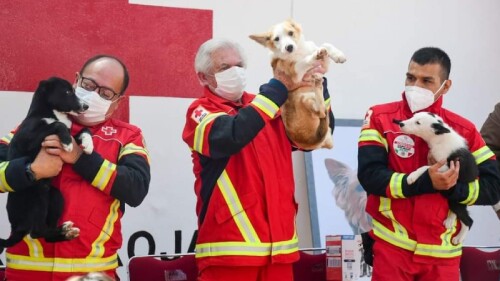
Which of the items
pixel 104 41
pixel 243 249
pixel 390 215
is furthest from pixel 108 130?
pixel 390 215

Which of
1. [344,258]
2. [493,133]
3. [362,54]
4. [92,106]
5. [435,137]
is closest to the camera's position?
[92,106]

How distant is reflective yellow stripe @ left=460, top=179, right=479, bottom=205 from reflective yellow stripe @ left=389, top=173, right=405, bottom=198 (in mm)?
262

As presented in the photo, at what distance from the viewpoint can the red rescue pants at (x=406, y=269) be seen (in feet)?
9.71

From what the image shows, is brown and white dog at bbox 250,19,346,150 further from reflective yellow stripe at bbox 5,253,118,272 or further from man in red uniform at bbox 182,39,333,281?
reflective yellow stripe at bbox 5,253,118,272

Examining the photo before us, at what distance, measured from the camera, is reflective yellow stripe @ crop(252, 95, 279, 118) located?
270 cm

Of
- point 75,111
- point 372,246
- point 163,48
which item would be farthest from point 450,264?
point 163,48

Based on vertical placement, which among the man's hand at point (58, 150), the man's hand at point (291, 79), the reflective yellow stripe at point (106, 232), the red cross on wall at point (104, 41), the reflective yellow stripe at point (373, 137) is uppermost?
the red cross on wall at point (104, 41)

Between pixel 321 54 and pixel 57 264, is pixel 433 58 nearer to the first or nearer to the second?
pixel 321 54

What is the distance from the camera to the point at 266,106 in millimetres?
2703

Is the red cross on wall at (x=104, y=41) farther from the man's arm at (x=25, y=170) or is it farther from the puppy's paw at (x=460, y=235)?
the puppy's paw at (x=460, y=235)

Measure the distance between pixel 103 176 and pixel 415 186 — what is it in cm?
116

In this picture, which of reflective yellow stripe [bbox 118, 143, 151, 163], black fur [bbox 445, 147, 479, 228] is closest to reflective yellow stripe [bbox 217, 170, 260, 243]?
reflective yellow stripe [bbox 118, 143, 151, 163]

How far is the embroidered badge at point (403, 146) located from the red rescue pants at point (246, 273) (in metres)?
0.66

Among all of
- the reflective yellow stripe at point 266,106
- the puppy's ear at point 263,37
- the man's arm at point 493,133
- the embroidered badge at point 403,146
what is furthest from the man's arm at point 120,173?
the man's arm at point 493,133
